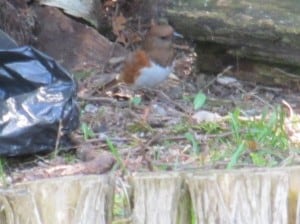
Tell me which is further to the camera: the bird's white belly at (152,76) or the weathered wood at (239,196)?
the bird's white belly at (152,76)

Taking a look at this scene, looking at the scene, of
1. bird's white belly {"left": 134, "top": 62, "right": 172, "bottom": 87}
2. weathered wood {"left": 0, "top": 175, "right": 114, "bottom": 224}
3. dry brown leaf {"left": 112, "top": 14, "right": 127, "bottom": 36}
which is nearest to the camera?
weathered wood {"left": 0, "top": 175, "right": 114, "bottom": 224}

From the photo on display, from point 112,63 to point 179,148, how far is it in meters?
1.72

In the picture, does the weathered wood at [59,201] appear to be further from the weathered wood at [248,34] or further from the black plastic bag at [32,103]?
the weathered wood at [248,34]

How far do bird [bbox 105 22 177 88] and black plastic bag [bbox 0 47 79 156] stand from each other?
1190 mm

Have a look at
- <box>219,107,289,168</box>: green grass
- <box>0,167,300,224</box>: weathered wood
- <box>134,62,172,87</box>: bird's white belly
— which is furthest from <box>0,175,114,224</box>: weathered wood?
<box>134,62,172,87</box>: bird's white belly

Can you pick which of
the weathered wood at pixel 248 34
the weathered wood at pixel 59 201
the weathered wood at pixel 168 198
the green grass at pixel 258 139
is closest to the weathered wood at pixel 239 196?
the weathered wood at pixel 168 198

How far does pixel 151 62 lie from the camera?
4996mm

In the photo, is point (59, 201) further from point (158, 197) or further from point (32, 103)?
point (32, 103)

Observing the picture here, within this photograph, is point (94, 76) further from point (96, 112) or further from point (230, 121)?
point (230, 121)

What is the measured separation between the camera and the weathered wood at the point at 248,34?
15.4 ft

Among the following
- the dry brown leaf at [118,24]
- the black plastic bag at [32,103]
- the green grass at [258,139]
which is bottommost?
the green grass at [258,139]

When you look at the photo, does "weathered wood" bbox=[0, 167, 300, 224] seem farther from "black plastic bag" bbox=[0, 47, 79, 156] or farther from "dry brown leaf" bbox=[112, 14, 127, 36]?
"dry brown leaf" bbox=[112, 14, 127, 36]

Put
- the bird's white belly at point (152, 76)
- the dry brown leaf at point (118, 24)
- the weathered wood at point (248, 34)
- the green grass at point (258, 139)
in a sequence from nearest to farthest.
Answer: the green grass at point (258, 139) < the weathered wood at point (248, 34) < the bird's white belly at point (152, 76) < the dry brown leaf at point (118, 24)

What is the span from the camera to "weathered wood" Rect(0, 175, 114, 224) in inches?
66.4
